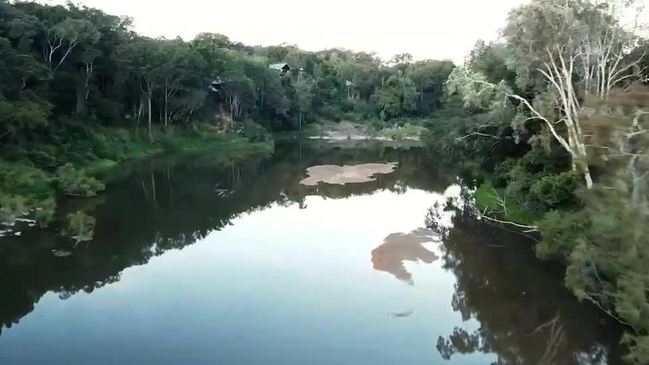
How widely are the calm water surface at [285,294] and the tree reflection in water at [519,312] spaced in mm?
52

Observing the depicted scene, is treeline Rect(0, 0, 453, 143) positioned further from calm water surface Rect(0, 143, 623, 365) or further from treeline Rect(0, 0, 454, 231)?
calm water surface Rect(0, 143, 623, 365)

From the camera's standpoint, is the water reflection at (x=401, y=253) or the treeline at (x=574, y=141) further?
the water reflection at (x=401, y=253)

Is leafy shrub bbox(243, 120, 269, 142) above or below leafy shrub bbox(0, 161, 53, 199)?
below

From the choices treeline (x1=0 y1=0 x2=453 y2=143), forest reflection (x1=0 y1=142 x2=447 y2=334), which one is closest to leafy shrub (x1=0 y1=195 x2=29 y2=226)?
forest reflection (x1=0 y1=142 x2=447 y2=334)

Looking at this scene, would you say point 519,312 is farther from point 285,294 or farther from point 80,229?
point 80,229

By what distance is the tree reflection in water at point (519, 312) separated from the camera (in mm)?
12773

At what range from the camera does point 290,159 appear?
2037 inches

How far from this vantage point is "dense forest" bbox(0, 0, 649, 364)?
36.9ft

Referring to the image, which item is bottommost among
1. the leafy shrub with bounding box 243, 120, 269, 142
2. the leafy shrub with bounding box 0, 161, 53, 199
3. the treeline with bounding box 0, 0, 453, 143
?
the leafy shrub with bounding box 243, 120, 269, 142

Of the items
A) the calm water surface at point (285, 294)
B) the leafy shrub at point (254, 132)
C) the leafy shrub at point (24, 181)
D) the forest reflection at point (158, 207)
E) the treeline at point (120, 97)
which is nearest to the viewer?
the calm water surface at point (285, 294)

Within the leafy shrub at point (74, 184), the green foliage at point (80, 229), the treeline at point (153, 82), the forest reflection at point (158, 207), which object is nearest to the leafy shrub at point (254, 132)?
the treeline at point (153, 82)

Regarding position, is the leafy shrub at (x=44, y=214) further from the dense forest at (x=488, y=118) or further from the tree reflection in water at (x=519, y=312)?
the tree reflection in water at (x=519, y=312)

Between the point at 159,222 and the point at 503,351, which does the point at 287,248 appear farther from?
the point at 503,351

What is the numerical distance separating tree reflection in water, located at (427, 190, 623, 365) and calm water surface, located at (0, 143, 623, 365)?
52 mm
